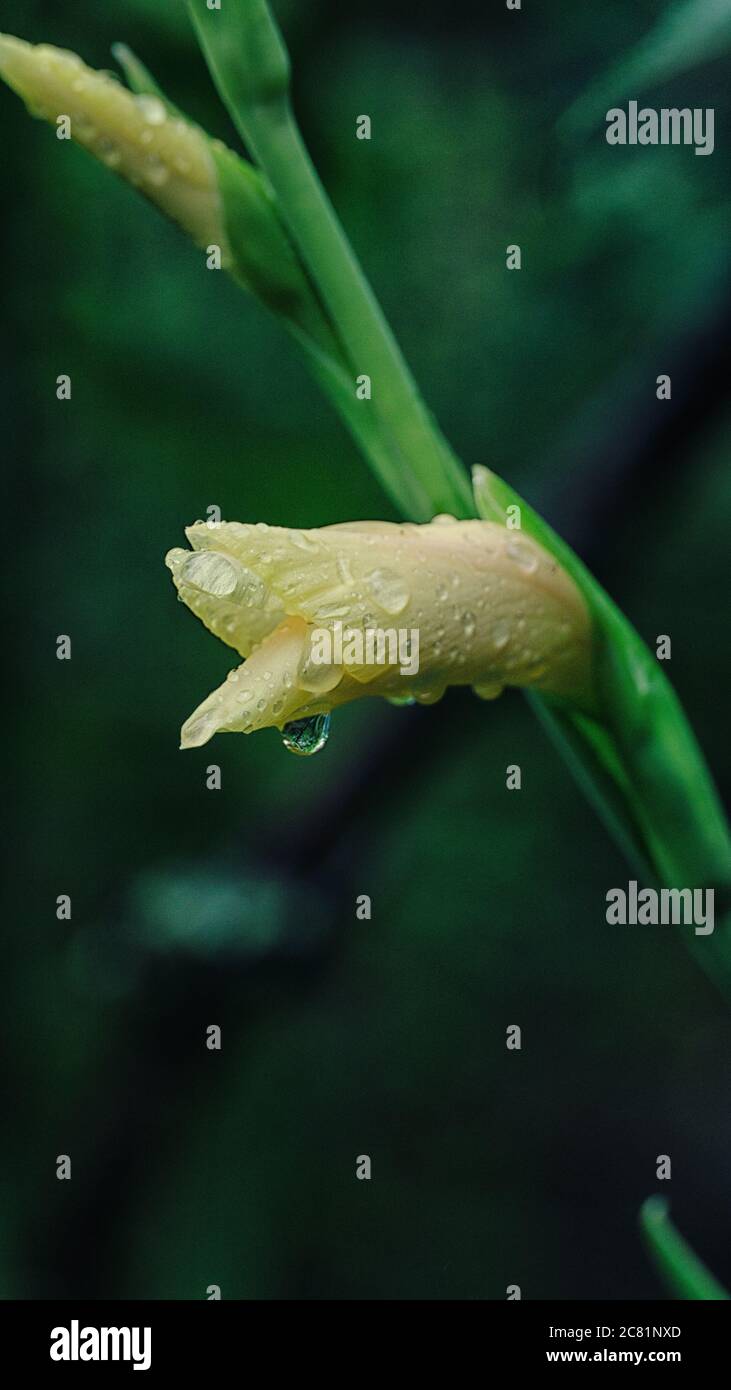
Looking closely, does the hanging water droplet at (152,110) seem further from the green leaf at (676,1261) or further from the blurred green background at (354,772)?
the green leaf at (676,1261)

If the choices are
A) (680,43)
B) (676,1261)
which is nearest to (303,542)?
(680,43)

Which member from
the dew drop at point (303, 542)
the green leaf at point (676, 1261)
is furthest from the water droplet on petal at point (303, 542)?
the green leaf at point (676, 1261)

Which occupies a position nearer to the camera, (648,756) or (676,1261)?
(648,756)

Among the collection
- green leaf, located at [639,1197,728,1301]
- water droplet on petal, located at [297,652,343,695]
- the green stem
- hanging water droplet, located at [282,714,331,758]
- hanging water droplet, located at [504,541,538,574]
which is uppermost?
the green stem

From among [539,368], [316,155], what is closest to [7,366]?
[316,155]

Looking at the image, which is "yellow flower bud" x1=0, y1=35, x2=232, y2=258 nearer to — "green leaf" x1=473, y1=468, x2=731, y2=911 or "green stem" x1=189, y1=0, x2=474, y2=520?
"green stem" x1=189, y1=0, x2=474, y2=520

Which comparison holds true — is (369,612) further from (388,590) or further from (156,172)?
(156,172)

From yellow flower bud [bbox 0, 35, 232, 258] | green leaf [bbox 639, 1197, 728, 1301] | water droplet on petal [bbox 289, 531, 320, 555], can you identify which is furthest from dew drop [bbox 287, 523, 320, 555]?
green leaf [bbox 639, 1197, 728, 1301]
